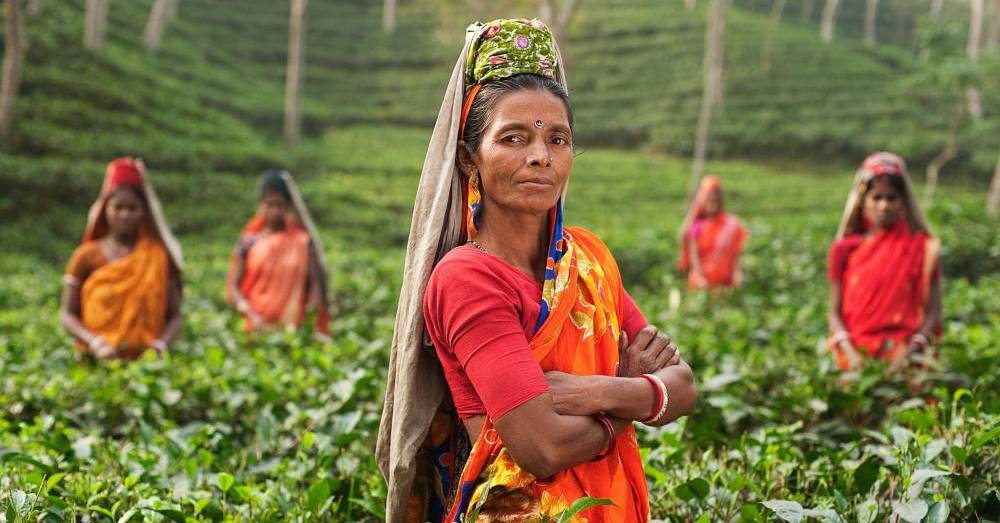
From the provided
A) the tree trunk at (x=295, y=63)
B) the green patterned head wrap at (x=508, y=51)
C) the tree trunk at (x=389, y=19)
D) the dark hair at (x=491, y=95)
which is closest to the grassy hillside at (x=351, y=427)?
the dark hair at (x=491, y=95)

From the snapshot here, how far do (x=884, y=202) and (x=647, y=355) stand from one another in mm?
3138

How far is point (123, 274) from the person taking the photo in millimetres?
4859

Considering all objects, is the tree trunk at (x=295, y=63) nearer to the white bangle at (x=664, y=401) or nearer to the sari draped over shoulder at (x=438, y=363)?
the sari draped over shoulder at (x=438, y=363)

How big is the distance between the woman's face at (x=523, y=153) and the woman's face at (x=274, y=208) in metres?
4.81

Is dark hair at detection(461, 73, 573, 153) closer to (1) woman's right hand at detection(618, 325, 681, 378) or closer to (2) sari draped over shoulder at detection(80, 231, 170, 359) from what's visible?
(1) woman's right hand at detection(618, 325, 681, 378)

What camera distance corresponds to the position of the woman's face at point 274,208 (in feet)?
20.6

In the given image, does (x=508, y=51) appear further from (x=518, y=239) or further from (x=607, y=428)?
(x=607, y=428)

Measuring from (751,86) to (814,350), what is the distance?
1136 inches

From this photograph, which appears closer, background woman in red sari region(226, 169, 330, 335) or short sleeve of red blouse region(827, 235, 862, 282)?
short sleeve of red blouse region(827, 235, 862, 282)

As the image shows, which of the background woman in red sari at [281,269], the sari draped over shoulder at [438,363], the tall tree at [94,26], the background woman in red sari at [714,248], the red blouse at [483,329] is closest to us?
the red blouse at [483,329]

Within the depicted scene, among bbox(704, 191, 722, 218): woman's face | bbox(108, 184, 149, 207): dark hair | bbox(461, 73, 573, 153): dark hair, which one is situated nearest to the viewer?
bbox(461, 73, 573, 153): dark hair

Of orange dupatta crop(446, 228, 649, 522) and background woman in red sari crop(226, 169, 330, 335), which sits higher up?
orange dupatta crop(446, 228, 649, 522)

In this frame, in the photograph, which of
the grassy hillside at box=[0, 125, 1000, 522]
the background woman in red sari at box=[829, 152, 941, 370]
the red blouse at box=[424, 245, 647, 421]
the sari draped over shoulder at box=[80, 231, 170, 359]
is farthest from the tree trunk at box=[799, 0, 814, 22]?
the red blouse at box=[424, 245, 647, 421]

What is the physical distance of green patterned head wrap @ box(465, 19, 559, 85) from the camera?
1.76 metres
